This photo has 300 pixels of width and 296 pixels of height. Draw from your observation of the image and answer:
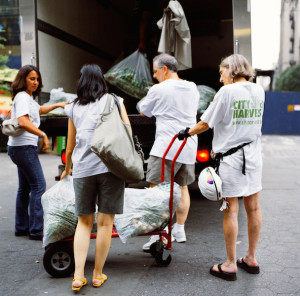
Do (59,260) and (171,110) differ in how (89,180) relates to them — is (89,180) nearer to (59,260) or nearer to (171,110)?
(59,260)

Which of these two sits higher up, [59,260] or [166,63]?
[166,63]

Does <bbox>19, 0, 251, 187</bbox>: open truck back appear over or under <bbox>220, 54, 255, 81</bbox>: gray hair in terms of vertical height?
over

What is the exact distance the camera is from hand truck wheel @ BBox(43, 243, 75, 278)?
3541 millimetres

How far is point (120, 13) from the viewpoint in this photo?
7840 millimetres

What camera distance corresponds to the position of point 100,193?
10.6ft

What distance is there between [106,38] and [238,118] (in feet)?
15.9

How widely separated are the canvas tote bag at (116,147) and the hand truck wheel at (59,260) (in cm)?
90

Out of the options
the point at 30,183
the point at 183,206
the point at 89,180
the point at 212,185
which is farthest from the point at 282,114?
the point at 89,180

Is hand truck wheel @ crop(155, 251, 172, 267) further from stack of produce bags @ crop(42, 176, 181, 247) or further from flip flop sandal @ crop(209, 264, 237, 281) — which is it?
flip flop sandal @ crop(209, 264, 237, 281)

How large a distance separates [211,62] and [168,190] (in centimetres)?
540

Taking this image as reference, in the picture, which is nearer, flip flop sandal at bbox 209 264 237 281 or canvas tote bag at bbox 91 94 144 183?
canvas tote bag at bbox 91 94 144 183

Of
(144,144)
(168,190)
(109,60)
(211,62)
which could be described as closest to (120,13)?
(109,60)

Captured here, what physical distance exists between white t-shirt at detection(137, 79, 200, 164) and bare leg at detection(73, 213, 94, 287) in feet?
3.80

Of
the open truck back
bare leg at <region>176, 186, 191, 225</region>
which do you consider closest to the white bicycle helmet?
bare leg at <region>176, 186, 191, 225</region>
